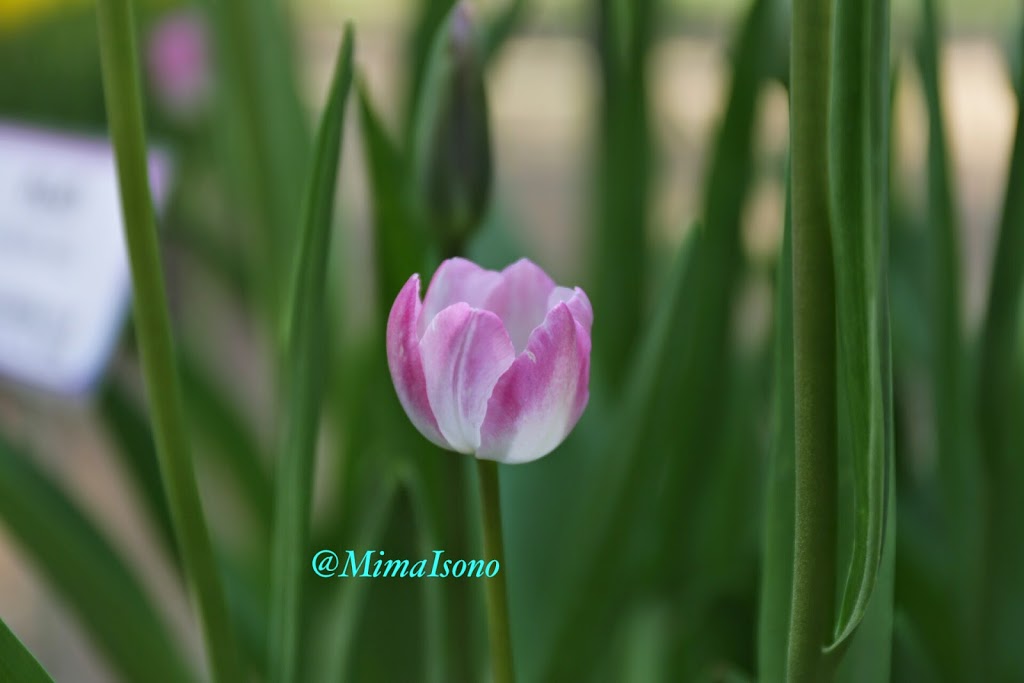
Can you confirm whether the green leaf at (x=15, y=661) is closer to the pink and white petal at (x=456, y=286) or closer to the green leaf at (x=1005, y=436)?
the pink and white petal at (x=456, y=286)

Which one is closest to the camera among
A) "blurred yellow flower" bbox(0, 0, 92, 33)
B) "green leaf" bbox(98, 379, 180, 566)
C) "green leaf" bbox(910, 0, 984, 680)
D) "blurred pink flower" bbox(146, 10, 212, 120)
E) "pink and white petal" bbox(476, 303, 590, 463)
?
"pink and white petal" bbox(476, 303, 590, 463)

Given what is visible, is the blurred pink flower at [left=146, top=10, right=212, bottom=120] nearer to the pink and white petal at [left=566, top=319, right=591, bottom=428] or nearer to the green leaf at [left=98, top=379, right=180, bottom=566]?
the green leaf at [left=98, top=379, right=180, bottom=566]

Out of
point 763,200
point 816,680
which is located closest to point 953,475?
point 816,680

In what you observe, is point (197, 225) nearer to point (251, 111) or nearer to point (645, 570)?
point (251, 111)

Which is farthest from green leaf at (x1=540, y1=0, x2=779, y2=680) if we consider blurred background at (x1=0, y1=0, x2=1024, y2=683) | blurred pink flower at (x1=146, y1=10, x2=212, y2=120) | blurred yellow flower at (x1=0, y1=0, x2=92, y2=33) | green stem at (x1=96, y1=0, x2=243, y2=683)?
blurred yellow flower at (x1=0, y1=0, x2=92, y2=33)

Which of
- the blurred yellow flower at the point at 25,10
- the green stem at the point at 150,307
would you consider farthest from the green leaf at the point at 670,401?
the blurred yellow flower at the point at 25,10

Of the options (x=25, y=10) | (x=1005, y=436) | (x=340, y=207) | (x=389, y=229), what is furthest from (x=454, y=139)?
(x=25, y=10)
